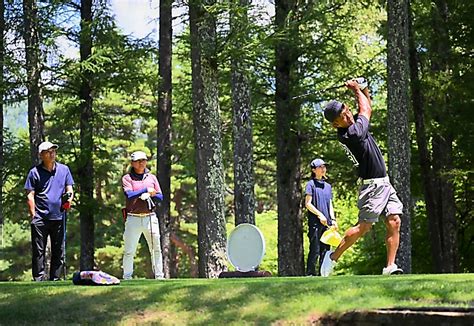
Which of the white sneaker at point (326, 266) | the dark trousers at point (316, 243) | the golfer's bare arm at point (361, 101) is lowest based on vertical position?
the white sneaker at point (326, 266)

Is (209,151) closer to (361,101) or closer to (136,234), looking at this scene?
(136,234)

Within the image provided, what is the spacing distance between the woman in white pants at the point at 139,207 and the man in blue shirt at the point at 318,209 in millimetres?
2127

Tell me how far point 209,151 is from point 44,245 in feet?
8.75

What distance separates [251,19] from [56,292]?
630 cm

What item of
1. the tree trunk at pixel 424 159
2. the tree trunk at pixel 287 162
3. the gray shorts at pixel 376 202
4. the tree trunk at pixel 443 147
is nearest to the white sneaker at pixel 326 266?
the gray shorts at pixel 376 202

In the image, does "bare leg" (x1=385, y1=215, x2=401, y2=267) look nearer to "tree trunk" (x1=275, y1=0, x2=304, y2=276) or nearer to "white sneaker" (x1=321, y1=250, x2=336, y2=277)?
"white sneaker" (x1=321, y1=250, x2=336, y2=277)

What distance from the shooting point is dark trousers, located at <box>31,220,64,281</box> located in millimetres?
10305

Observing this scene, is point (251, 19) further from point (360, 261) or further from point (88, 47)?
point (360, 261)

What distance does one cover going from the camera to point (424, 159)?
19.4 m

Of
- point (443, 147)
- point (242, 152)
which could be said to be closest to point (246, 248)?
point (242, 152)

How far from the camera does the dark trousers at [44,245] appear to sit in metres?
10.3

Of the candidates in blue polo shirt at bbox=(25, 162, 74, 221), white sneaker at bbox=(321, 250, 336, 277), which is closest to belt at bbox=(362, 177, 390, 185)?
white sneaker at bbox=(321, 250, 336, 277)

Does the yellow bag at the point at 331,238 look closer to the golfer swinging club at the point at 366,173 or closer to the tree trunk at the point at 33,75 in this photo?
the golfer swinging club at the point at 366,173

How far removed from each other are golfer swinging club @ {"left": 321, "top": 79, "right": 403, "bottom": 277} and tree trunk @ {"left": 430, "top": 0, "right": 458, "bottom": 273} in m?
9.58
